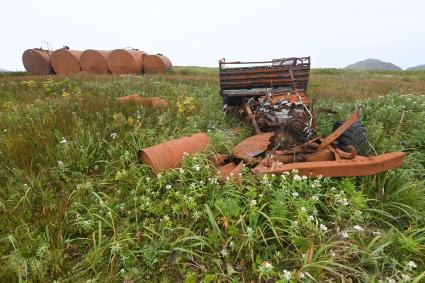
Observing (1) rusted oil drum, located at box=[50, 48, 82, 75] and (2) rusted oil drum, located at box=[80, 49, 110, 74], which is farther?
(1) rusted oil drum, located at box=[50, 48, 82, 75]

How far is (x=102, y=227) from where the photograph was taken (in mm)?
2951

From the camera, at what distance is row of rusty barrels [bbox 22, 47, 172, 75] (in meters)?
18.5

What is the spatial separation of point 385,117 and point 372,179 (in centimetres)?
283

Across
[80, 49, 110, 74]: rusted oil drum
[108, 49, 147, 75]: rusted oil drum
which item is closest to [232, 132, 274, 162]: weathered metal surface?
[108, 49, 147, 75]: rusted oil drum

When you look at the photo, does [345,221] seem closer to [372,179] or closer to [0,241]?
[372,179]

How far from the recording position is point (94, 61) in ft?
61.5

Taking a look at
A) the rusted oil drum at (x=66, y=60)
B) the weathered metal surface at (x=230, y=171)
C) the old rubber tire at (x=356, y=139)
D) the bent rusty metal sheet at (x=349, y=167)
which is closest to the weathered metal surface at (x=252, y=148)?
the weathered metal surface at (x=230, y=171)

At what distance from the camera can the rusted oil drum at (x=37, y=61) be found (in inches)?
774

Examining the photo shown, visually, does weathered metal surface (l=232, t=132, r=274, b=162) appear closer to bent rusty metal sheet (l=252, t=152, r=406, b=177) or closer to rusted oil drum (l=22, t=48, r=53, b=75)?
bent rusty metal sheet (l=252, t=152, r=406, b=177)

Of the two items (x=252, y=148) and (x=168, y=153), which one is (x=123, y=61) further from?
(x=252, y=148)

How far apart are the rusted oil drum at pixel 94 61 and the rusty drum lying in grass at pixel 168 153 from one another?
1678 centimetres

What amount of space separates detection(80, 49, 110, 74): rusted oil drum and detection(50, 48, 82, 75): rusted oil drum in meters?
0.44

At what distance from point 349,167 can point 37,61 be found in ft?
72.9

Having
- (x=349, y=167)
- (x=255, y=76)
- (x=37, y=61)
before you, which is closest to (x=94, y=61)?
(x=37, y=61)
